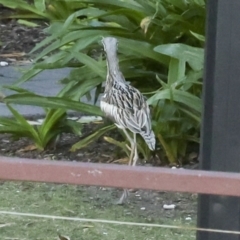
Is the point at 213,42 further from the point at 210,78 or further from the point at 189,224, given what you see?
the point at 189,224

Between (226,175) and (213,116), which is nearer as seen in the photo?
(226,175)

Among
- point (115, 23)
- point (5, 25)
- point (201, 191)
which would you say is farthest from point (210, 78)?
point (5, 25)

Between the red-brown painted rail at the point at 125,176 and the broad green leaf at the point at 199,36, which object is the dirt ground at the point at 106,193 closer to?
the broad green leaf at the point at 199,36

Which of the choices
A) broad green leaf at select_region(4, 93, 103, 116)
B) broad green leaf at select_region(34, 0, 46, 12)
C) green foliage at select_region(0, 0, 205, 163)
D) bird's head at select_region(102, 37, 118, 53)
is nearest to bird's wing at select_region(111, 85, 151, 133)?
bird's head at select_region(102, 37, 118, 53)

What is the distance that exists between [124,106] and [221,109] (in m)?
1.49

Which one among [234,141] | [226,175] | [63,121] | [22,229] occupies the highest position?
[226,175]

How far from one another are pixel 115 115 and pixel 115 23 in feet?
4.18

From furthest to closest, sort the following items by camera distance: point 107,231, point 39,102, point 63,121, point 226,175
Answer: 1. point 63,121
2. point 39,102
3. point 107,231
4. point 226,175

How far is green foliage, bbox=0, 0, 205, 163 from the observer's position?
178 inches

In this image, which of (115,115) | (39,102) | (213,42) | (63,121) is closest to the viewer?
(213,42)

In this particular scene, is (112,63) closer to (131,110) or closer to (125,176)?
(131,110)

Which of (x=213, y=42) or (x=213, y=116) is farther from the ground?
(x=213, y=42)

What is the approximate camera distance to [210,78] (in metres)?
2.62

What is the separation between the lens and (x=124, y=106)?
4.05 meters
